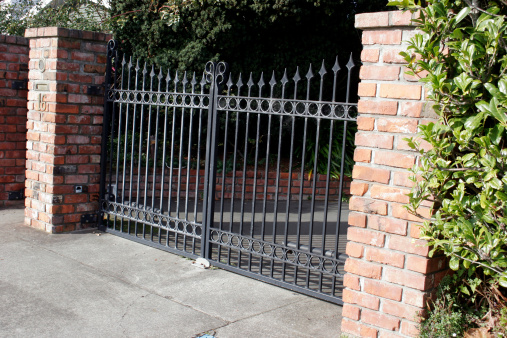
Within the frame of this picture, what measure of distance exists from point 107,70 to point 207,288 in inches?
111

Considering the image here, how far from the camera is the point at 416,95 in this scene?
3.13 metres

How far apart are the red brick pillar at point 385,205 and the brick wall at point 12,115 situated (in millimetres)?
4995

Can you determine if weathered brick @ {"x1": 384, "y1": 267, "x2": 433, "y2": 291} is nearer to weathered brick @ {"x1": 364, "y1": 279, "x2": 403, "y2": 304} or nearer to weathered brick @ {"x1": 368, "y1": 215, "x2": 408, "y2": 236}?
weathered brick @ {"x1": 364, "y1": 279, "x2": 403, "y2": 304}

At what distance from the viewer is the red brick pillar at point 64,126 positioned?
18.5 feet

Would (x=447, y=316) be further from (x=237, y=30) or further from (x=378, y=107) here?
(x=237, y=30)

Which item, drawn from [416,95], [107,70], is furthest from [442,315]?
[107,70]

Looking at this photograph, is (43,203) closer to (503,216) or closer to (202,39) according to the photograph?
(202,39)

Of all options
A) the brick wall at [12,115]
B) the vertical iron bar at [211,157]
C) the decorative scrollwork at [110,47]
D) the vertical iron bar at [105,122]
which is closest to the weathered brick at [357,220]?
the vertical iron bar at [211,157]

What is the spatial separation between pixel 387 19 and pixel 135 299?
2.63m

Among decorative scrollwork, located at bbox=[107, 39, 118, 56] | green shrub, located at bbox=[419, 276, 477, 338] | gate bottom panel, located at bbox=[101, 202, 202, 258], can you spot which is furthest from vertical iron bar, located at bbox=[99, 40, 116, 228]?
green shrub, located at bbox=[419, 276, 477, 338]

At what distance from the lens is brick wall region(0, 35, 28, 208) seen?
673cm

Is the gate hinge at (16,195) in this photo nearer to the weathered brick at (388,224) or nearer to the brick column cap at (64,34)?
the brick column cap at (64,34)

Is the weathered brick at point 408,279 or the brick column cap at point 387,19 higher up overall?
the brick column cap at point 387,19

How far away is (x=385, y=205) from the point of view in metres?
3.30
